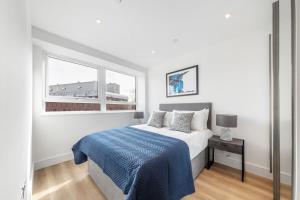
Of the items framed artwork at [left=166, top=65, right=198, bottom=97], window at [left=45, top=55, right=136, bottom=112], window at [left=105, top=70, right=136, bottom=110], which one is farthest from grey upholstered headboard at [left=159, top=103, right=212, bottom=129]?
window at [left=45, top=55, right=136, bottom=112]

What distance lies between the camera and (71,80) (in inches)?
119

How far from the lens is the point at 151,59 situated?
12.0 feet

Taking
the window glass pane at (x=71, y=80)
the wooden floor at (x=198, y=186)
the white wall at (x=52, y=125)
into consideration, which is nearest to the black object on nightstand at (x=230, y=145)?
the wooden floor at (x=198, y=186)

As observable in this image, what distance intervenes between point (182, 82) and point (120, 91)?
6.53 feet

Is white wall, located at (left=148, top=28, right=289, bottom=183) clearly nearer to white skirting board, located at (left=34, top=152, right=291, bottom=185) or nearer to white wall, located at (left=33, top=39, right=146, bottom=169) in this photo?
white skirting board, located at (left=34, top=152, right=291, bottom=185)

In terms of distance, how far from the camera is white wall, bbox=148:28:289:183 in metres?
2.10

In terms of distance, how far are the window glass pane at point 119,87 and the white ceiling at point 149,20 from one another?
45.1 inches

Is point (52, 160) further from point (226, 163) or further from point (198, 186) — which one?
point (226, 163)

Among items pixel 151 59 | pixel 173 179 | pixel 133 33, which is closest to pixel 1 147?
pixel 173 179

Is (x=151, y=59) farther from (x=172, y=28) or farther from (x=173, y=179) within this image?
(x=173, y=179)

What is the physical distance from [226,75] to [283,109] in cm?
120

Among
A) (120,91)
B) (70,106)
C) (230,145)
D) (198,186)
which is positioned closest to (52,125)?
(70,106)

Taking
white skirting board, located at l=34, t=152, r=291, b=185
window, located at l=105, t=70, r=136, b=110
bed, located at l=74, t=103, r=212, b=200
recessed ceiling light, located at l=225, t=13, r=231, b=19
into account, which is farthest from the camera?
window, located at l=105, t=70, r=136, b=110

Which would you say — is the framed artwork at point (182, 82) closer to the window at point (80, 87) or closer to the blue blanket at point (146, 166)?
the window at point (80, 87)
